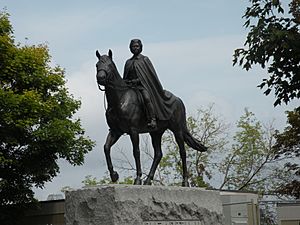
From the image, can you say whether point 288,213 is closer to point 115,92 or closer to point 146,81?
point 146,81

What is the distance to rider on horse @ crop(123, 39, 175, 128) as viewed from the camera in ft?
32.2

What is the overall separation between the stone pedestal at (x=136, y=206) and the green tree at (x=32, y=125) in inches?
445

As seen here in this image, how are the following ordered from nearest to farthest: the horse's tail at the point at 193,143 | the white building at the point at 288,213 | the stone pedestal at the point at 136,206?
the stone pedestal at the point at 136,206 → the horse's tail at the point at 193,143 → the white building at the point at 288,213

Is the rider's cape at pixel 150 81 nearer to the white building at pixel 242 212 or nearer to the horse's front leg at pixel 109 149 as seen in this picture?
the horse's front leg at pixel 109 149

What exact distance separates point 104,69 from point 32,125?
1191 cm

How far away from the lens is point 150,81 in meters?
10.1

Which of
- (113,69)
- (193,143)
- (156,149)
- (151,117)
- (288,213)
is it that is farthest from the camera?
(288,213)

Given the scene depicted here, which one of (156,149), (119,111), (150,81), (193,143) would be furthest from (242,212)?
(119,111)

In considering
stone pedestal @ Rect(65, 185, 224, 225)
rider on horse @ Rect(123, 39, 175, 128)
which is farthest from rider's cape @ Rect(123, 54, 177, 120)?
stone pedestal @ Rect(65, 185, 224, 225)

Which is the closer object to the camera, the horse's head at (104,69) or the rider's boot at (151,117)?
the horse's head at (104,69)

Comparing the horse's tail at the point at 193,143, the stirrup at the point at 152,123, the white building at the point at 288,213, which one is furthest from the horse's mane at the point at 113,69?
the white building at the point at 288,213

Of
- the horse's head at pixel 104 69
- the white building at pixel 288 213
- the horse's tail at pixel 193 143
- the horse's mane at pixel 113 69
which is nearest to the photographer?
the horse's head at pixel 104 69

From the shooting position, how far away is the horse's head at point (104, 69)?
9227 mm

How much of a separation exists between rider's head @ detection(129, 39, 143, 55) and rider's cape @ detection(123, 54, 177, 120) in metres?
0.07
